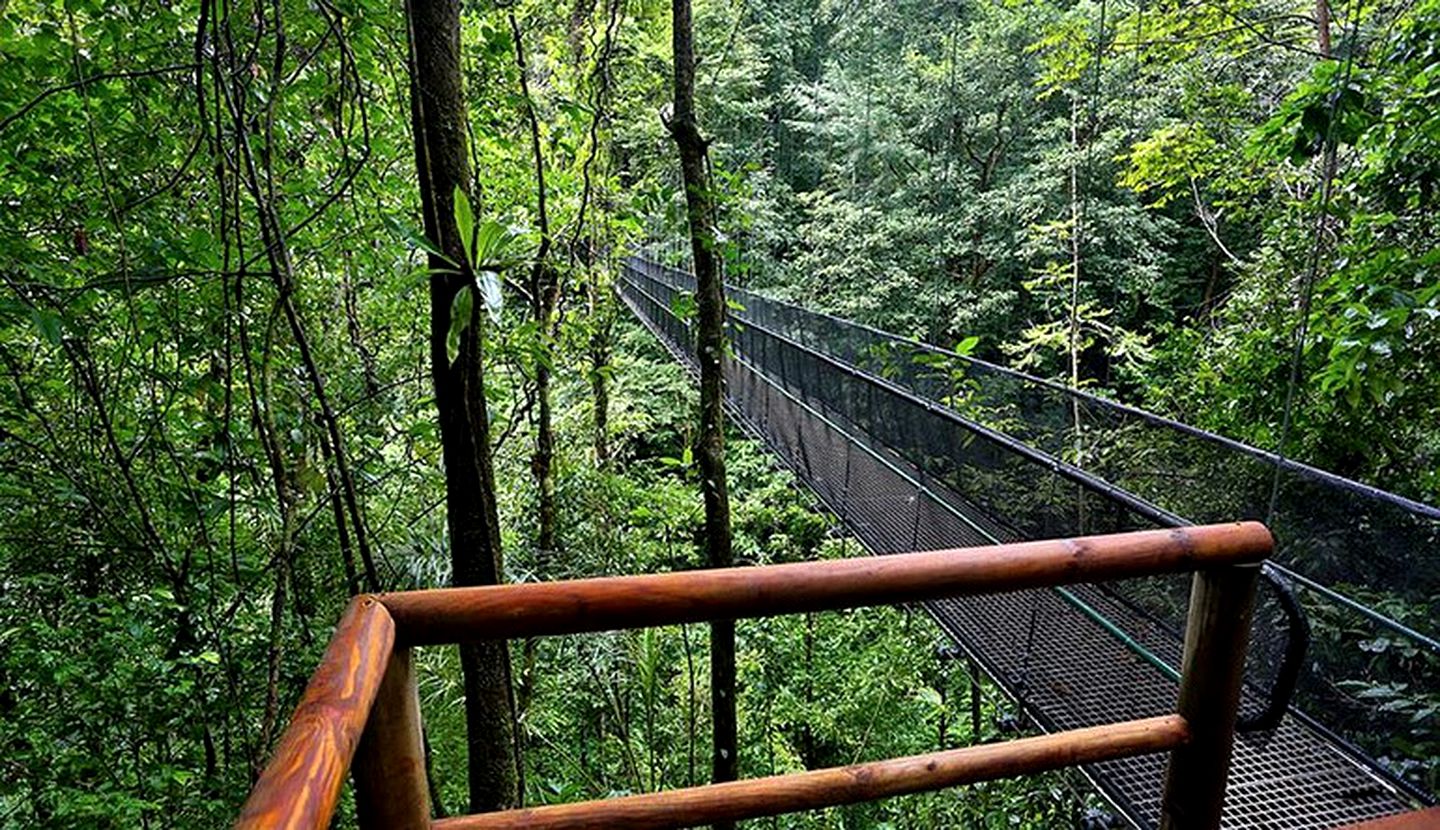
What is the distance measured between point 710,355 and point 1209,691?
169 cm

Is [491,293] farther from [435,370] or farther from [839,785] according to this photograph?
[839,785]

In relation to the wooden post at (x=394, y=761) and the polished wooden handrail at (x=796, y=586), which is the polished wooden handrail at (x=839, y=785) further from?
the polished wooden handrail at (x=796, y=586)

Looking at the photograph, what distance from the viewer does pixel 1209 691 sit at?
2.62 ft

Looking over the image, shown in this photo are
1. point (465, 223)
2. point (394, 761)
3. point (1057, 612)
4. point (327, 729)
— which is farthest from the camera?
point (1057, 612)

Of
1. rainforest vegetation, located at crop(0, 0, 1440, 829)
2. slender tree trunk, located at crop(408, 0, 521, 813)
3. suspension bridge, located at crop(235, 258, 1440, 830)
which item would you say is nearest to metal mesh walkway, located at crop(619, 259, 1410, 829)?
suspension bridge, located at crop(235, 258, 1440, 830)

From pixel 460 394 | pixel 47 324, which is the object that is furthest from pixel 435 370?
pixel 47 324

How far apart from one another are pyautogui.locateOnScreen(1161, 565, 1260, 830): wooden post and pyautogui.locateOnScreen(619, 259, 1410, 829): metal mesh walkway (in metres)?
1.12

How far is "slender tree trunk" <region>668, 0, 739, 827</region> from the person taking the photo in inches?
85.0

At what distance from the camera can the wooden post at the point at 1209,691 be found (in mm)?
769

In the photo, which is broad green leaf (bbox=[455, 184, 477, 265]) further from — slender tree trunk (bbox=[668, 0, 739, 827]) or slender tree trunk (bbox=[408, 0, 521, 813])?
slender tree trunk (bbox=[668, 0, 739, 827])

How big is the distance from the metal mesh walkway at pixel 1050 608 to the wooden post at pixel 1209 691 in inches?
44.0

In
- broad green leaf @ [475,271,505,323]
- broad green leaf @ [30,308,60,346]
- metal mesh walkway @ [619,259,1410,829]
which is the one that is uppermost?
broad green leaf @ [475,271,505,323]

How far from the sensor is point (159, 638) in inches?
70.0

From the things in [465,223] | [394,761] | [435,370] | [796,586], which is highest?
[465,223]
